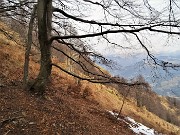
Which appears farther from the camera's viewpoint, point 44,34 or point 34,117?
point 44,34

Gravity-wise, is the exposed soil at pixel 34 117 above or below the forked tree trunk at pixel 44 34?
below

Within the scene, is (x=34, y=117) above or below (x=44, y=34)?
below

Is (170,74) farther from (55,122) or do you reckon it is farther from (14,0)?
(14,0)

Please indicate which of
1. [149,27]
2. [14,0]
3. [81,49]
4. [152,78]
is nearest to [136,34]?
[149,27]

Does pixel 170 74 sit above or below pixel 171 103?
above

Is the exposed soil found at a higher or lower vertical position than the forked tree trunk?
lower

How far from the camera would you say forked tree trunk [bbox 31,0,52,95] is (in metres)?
11.3

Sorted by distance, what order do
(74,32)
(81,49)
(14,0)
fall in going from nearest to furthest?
(81,49) → (74,32) → (14,0)

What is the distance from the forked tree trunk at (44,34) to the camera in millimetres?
11320

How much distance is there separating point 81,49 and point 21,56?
1712cm

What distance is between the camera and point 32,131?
9914 mm

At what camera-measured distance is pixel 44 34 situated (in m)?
11.6

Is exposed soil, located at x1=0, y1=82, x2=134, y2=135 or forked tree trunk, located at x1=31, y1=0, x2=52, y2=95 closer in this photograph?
exposed soil, located at x1=0, y1=82, x2=134, y2=135

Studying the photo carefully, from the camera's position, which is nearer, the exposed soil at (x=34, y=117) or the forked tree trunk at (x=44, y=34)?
the exposed soil at (x=34, y=117)
